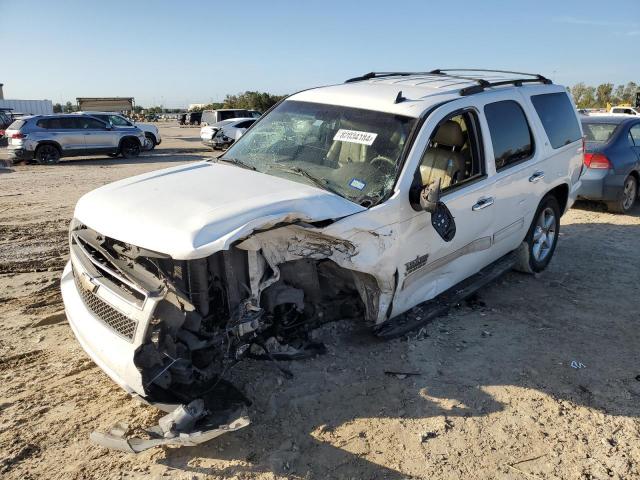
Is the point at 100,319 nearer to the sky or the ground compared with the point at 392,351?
nearer to the sky

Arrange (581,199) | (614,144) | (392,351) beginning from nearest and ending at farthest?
(392,351) < (614,144) < (581,199)

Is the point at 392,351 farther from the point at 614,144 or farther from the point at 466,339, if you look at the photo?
the point at 614,144

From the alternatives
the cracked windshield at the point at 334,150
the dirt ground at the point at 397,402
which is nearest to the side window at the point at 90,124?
the dirt ground at the point at 397,402

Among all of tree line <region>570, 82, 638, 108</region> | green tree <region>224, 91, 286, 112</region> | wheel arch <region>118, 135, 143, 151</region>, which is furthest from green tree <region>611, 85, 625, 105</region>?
wheel arch <region>118, 135, 143, 151</region>

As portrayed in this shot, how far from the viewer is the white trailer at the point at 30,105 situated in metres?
52.9

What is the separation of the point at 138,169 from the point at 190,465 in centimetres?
1413

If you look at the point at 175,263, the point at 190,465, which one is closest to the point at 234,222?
the point at 175,263

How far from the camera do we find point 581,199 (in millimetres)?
9422

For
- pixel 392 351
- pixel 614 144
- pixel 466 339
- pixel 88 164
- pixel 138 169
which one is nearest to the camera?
pixel 392 351

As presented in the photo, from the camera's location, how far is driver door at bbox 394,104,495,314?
12.7 ft

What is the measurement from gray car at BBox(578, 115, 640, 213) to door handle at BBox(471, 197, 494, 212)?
5178 millimetres

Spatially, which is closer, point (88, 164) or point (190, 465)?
point (190, 465)

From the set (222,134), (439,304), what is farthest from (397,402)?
(222,134)

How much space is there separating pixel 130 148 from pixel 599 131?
1625 cm
